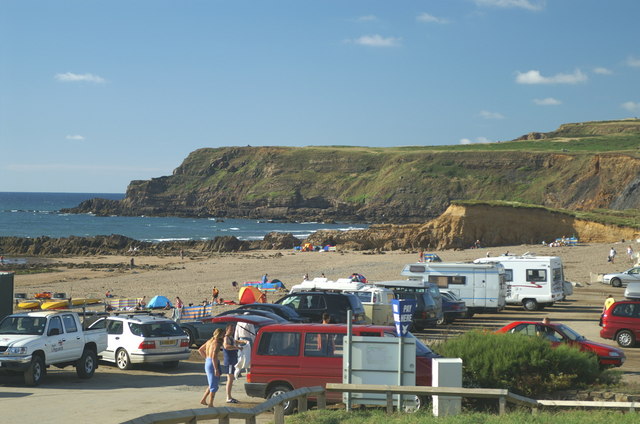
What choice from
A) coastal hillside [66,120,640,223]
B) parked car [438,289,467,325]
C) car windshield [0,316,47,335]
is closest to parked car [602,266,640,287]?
parked car [438,289,467,325]

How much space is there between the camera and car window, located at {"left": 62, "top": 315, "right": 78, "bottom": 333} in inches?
693

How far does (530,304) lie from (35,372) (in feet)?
76.5

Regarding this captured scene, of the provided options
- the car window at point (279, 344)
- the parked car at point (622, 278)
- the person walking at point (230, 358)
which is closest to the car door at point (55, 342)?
the person walking at point (230, 358)

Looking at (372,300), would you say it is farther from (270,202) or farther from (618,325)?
(270,202)

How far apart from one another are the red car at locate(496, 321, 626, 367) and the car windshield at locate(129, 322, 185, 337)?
812 cm

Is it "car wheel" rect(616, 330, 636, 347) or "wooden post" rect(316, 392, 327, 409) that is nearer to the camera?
"wooden post" rect(316, 392, 327, 409)

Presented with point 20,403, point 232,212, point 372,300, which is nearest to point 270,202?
point 232,212

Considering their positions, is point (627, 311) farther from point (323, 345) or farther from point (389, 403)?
point (389, 403)

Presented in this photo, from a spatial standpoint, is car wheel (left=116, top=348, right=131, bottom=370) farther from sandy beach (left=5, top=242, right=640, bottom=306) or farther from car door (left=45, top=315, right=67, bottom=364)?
sandy beach (left=5, top=242, right=640, bottom=306)

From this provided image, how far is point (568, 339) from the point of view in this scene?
60.1 feet

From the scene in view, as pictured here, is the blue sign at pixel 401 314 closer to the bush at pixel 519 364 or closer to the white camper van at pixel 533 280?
the bush at pixel 519 364

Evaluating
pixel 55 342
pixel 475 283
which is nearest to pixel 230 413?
pixel 55 342

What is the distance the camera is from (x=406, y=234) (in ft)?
264

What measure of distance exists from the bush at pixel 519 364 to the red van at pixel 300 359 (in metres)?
0.91
